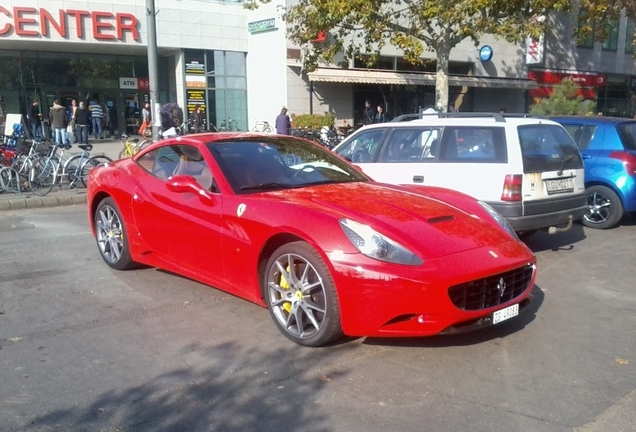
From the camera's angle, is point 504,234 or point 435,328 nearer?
point 435,328

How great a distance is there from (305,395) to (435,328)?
95 cm

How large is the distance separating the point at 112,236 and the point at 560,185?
503cm

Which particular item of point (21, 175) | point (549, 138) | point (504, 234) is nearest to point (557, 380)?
point (504, 234)

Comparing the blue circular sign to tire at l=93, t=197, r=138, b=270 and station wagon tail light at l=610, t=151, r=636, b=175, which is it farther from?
tire at l=93, t=197, r=138, b=270

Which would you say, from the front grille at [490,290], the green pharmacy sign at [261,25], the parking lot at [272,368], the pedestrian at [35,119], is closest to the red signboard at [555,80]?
the green pharmacy sign at [261,25]

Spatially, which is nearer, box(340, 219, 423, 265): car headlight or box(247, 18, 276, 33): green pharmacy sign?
box(340, 219, 423, 265): car headlight

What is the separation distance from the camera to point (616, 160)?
920 cm

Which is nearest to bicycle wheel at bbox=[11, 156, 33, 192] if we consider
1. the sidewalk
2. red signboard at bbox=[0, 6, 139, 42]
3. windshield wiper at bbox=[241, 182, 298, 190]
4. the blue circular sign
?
the sidewalk

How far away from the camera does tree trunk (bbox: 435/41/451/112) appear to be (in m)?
19.3

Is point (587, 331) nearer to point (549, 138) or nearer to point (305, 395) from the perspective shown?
point (305, 395)

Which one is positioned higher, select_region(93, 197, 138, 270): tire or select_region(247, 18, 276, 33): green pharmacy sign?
select_region(247, 18, 276, 33): green pharmacy sign

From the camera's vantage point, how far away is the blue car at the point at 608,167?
913 centimetres

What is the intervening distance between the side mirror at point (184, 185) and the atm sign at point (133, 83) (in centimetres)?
2456

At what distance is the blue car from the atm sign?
22.7 meters
